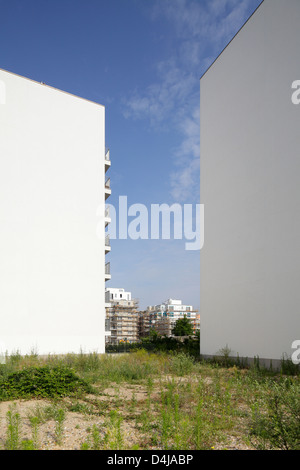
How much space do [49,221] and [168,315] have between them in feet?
333

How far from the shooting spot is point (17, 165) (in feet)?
50.4

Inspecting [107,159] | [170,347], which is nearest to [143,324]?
[107,159]

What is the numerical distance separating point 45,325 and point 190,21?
13.4 meters

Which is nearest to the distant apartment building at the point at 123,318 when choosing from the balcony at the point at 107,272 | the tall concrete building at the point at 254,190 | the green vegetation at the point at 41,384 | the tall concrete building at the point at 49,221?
the balcony at the point at 107,272

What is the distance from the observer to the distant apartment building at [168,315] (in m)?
109

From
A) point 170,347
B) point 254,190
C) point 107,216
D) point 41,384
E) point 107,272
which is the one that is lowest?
point 170,347

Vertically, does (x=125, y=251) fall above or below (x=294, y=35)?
below

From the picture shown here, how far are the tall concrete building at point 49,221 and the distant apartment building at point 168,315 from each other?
93.1 metres

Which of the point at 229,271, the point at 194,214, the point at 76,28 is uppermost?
the point at 76,28

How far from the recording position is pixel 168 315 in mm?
113188

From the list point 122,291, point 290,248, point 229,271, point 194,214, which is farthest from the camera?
point 122,291

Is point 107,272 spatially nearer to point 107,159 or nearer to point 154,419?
point 107,159

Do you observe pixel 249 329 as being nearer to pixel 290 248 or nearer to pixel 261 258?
pixel 261 258

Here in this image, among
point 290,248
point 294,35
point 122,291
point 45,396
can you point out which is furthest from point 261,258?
point 122,291
